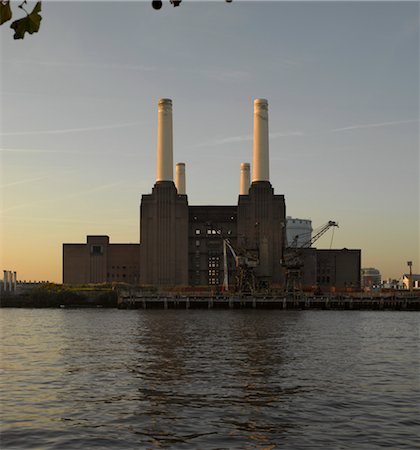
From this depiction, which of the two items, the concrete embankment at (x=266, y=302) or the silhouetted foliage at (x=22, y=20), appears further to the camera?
the concrete embankment at (x=266, y=302)

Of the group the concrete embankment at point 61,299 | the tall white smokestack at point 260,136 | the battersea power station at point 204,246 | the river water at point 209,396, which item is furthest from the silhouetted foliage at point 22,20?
the concrete embankment at point 61,299

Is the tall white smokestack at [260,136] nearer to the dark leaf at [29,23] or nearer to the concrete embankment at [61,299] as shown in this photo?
the concrete embankment at [61,299]

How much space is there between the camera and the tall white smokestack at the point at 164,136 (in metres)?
145

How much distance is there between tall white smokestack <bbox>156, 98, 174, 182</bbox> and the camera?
145 meters

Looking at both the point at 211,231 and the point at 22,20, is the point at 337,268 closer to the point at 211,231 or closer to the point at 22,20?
the point at 211,231

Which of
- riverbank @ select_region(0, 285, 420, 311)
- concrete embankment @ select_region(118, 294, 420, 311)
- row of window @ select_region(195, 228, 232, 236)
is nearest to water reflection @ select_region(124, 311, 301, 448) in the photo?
concrete embankment @ select_region(118, 294, 420, 311)

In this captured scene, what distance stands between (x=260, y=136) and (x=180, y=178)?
34712mm

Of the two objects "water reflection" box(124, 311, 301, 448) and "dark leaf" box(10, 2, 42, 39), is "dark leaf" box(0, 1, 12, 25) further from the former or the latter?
"water reflection" box(124, 311, 301, 448)

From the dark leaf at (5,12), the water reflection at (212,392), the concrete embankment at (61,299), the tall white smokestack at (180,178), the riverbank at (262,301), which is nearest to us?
the dark leaf at (5,12)

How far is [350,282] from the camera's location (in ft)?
560

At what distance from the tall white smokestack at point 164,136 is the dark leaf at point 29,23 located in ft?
466

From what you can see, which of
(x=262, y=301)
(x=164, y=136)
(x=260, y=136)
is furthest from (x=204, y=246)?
(x=260, y=136)

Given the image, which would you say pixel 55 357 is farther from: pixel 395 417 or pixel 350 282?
pixel 350 282

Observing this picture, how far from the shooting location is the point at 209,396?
88.7 ft
